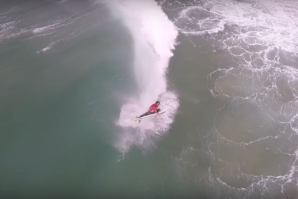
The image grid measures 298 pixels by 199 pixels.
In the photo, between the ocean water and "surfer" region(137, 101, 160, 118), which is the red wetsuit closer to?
"surfer" region(137, 101, 160, 118)

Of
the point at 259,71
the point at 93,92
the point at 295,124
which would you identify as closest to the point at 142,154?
the point at 93,92

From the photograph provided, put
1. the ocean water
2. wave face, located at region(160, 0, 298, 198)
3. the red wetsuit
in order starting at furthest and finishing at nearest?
the red wetsuit, wave face, located at region(160, 0, 298, 198), the ocean water

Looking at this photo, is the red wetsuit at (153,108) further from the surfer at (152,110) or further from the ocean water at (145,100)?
the ocean water at (145,100)

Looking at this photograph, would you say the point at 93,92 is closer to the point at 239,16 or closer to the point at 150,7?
the point at 150,7

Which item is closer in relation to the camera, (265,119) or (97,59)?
(265,119)

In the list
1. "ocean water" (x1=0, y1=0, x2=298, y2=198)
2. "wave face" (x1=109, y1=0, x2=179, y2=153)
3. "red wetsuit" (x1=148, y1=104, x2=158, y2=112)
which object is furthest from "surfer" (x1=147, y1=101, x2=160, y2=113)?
"ocean water" (x1=0, y1=0, x2=298, y2=198)

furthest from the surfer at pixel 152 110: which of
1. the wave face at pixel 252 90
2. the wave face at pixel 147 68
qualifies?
the wave face at pixel 252 90

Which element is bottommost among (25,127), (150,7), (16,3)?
(25,127)
